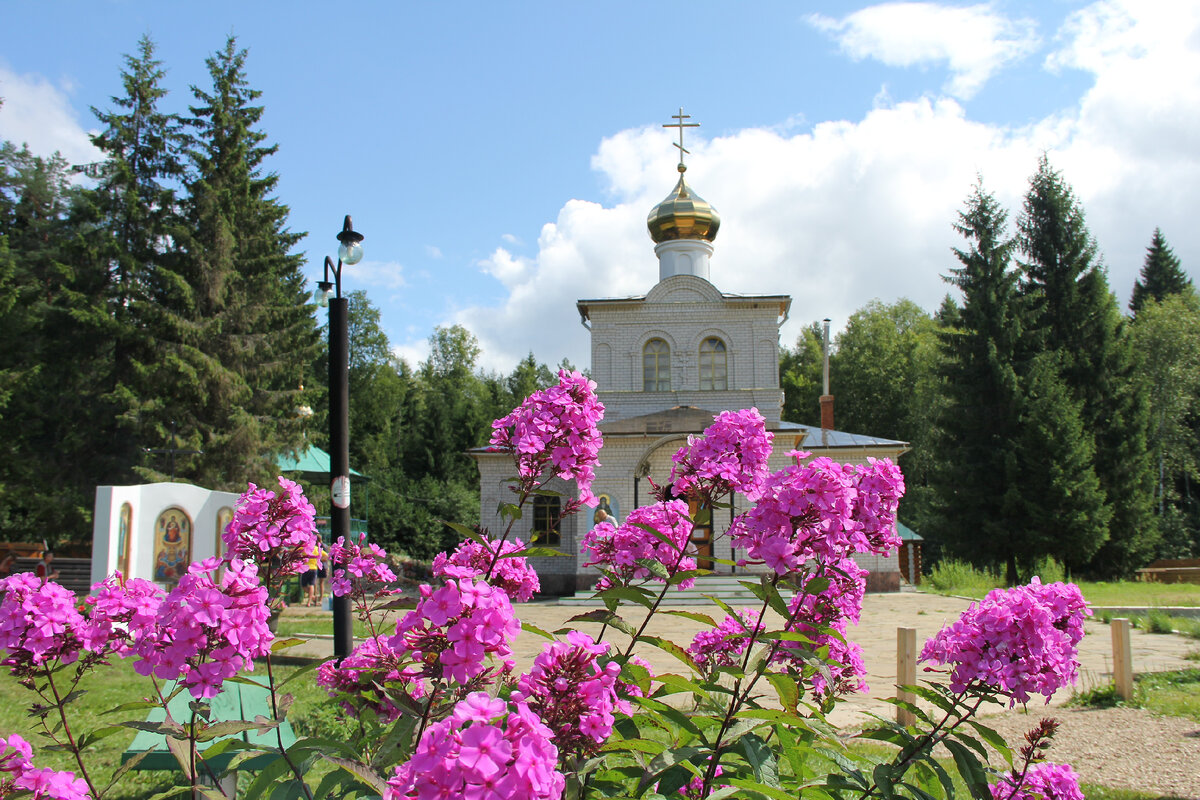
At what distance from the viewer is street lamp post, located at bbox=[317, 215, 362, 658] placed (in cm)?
630

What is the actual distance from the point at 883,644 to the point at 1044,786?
29.8ft

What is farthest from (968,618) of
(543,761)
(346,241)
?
(346,241)

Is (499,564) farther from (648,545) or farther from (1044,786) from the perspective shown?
(1044,786)

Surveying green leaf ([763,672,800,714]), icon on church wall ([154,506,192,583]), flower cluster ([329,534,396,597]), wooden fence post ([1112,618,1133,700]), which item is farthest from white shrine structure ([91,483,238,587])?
wooden fence post ([1112,618,1133,700])

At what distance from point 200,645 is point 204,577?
0.65ft

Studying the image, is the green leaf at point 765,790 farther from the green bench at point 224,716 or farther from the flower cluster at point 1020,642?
the green bench at point 224,716

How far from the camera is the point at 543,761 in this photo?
115 cm

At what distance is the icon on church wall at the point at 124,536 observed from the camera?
32.6ft

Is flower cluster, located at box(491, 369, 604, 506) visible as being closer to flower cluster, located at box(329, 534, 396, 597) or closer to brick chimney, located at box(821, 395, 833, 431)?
flower cluster, located at box(329, 534, 396, 597)

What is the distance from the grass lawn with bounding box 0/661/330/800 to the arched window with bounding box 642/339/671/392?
1544 centimetres

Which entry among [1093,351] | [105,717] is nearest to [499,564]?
[105,717]

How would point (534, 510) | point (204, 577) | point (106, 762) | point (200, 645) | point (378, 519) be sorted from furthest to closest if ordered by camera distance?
1. point (378, 519)
2. point (534, 510)
3. point (106, 762)
4. point (204, 577)
5. point (200, 645)

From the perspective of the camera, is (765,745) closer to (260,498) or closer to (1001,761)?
(260,498)

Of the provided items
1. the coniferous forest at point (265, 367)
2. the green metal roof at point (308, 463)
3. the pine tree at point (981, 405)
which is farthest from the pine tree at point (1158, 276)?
the green metal roof at point (308, 463)
